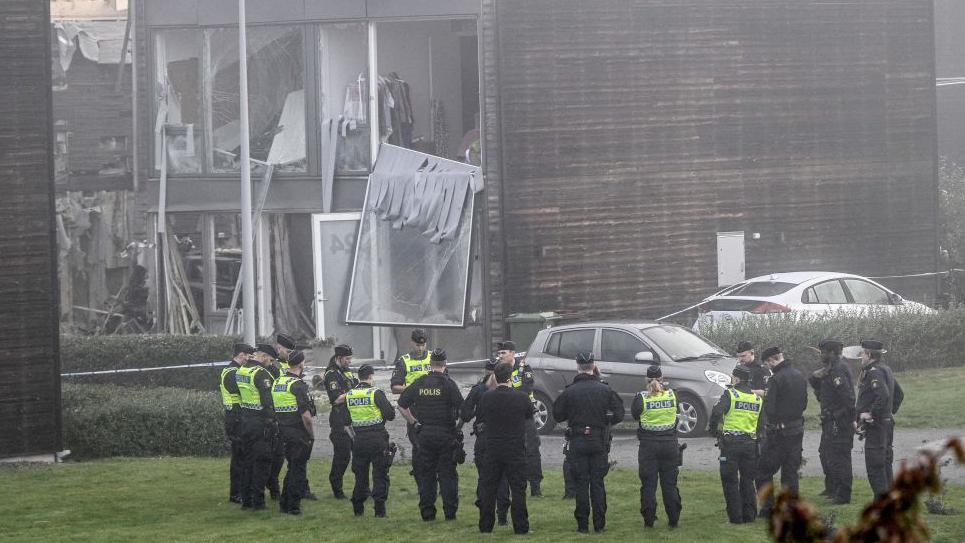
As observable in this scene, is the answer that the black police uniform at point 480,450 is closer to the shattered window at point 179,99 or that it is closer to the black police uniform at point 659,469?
the black police uniform at point 659,469

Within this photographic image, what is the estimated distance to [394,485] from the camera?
1528 centimetres

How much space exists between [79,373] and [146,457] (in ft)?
16.7

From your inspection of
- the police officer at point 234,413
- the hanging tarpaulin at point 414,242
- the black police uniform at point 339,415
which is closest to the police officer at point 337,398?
the black police uniform at point 339,415

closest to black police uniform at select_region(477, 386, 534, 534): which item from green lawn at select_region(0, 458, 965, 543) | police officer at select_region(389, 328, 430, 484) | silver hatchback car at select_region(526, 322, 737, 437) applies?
green lawn at select_region(0, 458, 965, 543)

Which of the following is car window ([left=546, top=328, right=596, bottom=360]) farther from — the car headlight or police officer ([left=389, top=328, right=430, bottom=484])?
police officer ([left=389, top=328, right=430, bottom=484])

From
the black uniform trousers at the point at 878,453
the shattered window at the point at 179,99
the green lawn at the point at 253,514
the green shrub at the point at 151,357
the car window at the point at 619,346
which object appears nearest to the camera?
the green lawn at the point at 253,514

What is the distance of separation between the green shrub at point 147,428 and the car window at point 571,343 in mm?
4707

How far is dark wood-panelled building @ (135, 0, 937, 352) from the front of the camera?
26844 millimetres

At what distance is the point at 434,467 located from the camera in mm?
12945

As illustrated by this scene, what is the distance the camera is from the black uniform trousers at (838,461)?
1291 centimetres

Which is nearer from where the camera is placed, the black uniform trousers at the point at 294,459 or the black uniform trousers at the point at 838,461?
the black uniform trousers at the point at 838,461

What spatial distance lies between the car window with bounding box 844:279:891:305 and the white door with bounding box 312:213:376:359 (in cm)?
1022

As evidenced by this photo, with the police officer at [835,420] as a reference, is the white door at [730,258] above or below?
above

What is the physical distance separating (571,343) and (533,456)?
4.45m
